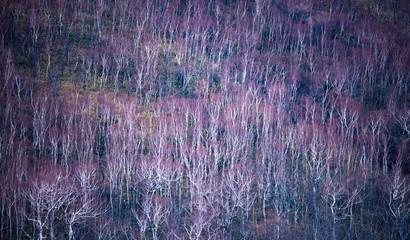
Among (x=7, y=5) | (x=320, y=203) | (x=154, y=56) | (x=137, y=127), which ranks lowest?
(x=320, y=203)

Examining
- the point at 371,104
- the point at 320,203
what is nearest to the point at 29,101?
the point at 320,203

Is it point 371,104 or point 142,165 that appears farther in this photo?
point 371,104

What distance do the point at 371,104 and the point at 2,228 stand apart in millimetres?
46248

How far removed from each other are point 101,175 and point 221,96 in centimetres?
1962

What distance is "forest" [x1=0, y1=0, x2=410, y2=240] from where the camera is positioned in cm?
3203

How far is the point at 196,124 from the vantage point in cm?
4366

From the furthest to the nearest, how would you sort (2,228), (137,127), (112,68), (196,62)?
1. (196,62)
2. (112,68)
3. (137,127)
4. (2,228)

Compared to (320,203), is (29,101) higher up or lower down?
higher up

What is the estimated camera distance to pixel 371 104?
175ft

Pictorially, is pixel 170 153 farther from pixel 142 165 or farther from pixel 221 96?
pixel 221 96

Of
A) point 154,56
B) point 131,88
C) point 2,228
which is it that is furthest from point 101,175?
point 154,56

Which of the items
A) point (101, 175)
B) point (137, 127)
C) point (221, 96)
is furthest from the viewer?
point (221, 96)

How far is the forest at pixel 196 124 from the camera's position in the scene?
3203cm

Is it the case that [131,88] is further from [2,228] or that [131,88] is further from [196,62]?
[2,228]
